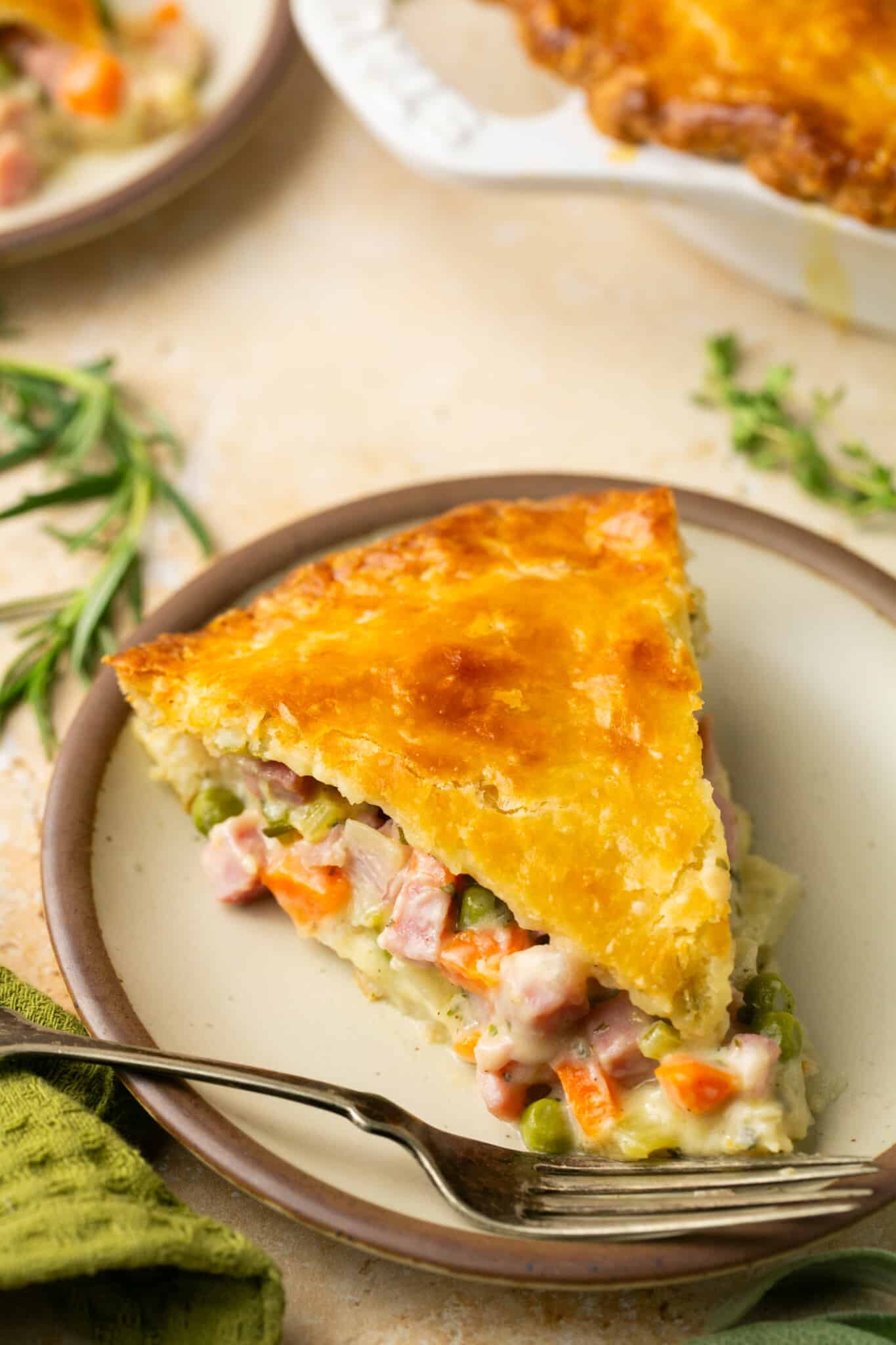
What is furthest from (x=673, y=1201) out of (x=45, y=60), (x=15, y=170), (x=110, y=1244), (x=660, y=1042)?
(x=45, y=60)

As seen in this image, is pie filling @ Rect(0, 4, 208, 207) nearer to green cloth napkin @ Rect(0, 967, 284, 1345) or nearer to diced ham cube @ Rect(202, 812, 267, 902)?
diced ham cube @ Rect(202, 812, 267, 902)

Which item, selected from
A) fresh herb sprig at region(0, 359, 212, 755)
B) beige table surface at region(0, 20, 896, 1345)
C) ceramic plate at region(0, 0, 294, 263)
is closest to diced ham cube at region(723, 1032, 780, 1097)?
beige table surface at region(0, 20, 896, 1345)

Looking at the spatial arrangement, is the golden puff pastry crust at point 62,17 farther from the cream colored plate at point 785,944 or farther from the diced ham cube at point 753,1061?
the diced ham cube at point 753,1061

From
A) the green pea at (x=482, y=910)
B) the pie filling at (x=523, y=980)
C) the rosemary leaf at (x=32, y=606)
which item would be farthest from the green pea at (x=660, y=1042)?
the rosemary leaf at (x=32, y=606)

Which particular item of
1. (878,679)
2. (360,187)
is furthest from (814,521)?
(360,187)

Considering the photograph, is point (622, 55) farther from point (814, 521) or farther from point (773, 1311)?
point (773, 1311)

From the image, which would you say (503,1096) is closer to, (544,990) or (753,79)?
(544,990)
